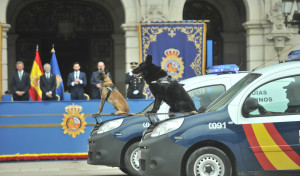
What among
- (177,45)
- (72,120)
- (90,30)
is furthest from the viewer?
(90,30)

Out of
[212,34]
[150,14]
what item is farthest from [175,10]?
[212,34]

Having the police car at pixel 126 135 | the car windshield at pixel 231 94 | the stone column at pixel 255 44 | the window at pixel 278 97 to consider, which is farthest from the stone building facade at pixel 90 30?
the window at pixel 278 97

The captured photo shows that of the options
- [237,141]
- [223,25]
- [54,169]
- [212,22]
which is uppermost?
[212,22]

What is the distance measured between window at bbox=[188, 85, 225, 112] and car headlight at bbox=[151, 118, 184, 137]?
2.57 meters

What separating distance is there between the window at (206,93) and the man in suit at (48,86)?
4852mm

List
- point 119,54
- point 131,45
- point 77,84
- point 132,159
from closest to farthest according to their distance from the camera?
1. point 132,159
2. point 77,84
3. point 131,45
4. point 119,54

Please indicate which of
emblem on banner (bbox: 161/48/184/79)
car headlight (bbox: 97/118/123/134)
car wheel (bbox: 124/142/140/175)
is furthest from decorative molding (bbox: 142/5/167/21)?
car wheel (bbox: 124/142/140/175)

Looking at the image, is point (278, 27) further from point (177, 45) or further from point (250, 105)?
point (250, 105)

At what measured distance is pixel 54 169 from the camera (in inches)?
538

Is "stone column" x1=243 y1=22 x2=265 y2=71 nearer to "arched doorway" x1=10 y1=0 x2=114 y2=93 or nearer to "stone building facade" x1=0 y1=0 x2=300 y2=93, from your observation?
"stone building facade" x1=0 y1=0 x2=300 y2=93

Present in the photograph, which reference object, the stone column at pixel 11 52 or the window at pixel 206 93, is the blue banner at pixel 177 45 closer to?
the window at pixel 206 93

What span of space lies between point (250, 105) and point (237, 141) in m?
0.49

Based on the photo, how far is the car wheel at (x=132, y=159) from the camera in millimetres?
11414

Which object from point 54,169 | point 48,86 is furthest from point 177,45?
point 54,169
